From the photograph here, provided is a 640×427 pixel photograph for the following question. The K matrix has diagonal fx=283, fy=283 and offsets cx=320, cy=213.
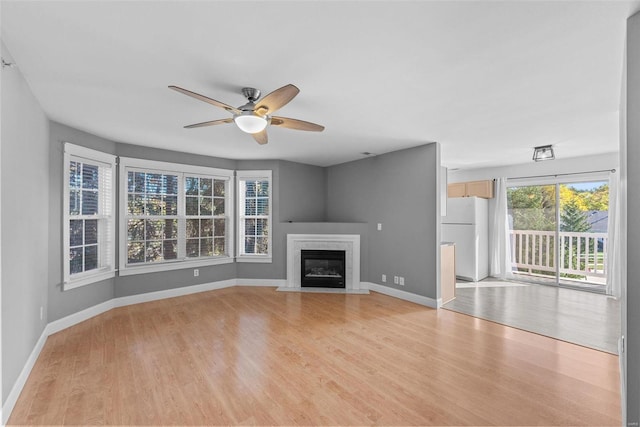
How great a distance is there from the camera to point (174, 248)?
15.5ft

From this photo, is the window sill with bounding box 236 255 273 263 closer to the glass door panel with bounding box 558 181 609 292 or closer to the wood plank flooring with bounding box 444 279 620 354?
the wood plank flooring with bounding box 444 279 620 354

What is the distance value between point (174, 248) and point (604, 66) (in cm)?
550

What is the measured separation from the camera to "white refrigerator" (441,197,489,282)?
590cm

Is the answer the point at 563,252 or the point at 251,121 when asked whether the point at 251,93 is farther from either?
the point at 563,252

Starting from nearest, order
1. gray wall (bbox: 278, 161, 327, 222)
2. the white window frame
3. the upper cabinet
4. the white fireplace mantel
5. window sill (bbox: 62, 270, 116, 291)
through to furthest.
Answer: window sill (bbox: 62, 270, 116, 291) < the white window frame < the white fireplace mantel < gray wall (bbox: 278, 161, 327, 222) < the upper cabinet

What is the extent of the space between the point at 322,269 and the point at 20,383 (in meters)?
3.98

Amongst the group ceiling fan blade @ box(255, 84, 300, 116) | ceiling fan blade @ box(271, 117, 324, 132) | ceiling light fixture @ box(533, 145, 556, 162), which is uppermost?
ceiling light fixture @ box(533, 145, 556, 162)

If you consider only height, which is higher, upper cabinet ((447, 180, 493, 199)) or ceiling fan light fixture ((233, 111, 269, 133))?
ceiling fan light fixture ((233, 111, 269, 133))

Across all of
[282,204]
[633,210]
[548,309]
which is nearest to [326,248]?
[282,204]

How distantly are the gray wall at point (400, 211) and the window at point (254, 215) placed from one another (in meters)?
1.58

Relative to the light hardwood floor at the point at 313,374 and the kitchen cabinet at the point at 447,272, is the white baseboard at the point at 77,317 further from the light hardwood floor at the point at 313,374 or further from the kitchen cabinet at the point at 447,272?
the kitchen cabinet at the point at 447,272

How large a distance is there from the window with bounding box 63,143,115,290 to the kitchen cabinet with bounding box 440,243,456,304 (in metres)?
4.92

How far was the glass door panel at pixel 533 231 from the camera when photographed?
222 inches

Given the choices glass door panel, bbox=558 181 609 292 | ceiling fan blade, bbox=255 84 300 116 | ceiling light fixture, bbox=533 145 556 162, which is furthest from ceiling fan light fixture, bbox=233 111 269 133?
glass door panel, bbox=558 181 609 292
